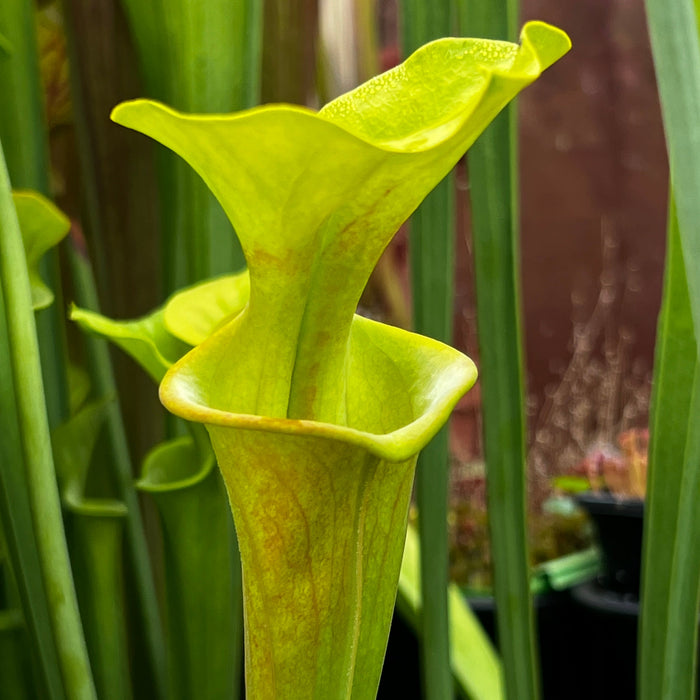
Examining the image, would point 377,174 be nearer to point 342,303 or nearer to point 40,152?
point 342,303

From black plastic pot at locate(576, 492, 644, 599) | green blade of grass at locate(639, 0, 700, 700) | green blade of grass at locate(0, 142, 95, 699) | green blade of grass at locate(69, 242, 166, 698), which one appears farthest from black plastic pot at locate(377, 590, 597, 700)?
green blade of grass at locate(0, 142, 95, 699)

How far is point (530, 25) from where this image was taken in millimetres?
198

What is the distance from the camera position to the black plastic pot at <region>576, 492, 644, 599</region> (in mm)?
1139

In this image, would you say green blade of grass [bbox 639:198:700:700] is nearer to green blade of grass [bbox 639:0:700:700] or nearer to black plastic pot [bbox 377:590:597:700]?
green blade of grass [bbox 639:0:700:700]

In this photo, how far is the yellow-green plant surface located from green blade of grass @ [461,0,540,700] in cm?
13

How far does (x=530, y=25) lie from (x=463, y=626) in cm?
60

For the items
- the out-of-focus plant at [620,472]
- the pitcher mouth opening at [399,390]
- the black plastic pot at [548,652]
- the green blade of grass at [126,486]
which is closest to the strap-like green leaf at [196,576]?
the green blade of grass at [126,486]

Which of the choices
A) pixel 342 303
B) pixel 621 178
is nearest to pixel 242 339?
pixel 342 303

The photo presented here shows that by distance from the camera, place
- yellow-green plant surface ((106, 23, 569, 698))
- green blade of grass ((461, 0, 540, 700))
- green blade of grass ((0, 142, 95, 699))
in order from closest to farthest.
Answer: yellow-green plant surface ((106, 23, 569, 698)), green blade of grass ((0, 142, 95, 699)), green blade of grass ((461, 0, 540, 700))

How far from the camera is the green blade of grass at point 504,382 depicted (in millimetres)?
412

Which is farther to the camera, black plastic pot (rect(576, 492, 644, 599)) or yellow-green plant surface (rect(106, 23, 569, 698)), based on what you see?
black plastic pot (rect(576, 492, 644, 599))

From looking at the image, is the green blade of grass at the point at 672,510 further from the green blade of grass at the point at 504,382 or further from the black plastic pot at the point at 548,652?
the black plastic pot at the point at 548,652

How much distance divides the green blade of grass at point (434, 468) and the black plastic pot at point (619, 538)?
0.76 metres

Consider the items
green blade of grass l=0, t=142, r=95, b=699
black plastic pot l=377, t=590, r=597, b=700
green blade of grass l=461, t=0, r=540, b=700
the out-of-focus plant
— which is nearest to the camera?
green blade of grass l=0, t=142, r=95, b=699
